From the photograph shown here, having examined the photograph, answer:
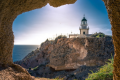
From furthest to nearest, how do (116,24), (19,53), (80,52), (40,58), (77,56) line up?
(19,53), (40,58), (77,56), (80,52), (116,24)

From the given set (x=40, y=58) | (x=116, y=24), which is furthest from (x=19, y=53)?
(x=116, y=24)

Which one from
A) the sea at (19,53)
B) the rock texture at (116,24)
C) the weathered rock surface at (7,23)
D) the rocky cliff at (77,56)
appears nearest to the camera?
the rock texture at (116,24)

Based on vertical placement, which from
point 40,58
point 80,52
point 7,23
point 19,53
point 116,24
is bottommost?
point 19,53

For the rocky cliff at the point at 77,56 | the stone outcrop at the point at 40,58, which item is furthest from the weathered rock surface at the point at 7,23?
the stone outcrop at the point at 40,58

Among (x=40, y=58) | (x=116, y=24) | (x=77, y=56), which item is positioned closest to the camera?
(x=116, y=24)

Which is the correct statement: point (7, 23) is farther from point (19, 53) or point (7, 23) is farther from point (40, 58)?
point (19, 53)

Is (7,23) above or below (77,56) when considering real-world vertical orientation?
above

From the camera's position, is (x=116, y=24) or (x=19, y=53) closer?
(x=116, y=24)

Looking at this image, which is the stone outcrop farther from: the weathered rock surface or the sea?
the sea

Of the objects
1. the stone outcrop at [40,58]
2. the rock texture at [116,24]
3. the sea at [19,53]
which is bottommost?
the sea at [19,53]

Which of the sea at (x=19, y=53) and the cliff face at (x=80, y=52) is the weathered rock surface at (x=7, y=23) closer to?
the cliff face at (x=80, y=52)

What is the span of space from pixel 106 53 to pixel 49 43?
12317 mm

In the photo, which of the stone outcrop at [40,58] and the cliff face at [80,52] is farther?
the stone outcrop at [40,58]

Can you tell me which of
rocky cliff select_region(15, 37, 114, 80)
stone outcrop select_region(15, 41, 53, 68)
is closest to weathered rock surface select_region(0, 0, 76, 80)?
rocky cliff select_region(15, 37, 114, 80)
